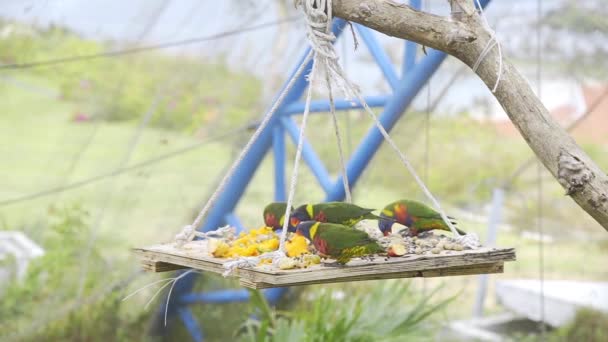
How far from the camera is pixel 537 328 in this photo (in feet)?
11.3

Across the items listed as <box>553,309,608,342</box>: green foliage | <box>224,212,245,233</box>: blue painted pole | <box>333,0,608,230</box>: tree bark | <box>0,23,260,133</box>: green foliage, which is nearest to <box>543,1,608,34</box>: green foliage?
<box>553,309,608,342</box>: green foliage

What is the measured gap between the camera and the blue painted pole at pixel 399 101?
1858 mm

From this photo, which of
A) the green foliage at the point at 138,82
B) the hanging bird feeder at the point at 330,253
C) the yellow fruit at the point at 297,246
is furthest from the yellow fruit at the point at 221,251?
the green foliage at the point at 138,82

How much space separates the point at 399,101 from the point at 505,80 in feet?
2.58

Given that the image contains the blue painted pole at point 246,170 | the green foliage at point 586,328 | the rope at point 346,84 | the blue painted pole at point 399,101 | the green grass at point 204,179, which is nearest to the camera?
the rope at point 346,84

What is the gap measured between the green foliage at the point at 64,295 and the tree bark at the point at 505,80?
6.18 ft

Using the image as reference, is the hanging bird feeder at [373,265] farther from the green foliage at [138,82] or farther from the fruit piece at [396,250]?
the green foliage at [138,82]

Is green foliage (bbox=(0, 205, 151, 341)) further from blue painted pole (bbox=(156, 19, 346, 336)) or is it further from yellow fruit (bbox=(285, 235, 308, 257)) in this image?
yellow fruit (bbox=(285, 235, 308, 257))

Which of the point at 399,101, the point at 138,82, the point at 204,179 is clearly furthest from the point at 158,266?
the point at 204,179

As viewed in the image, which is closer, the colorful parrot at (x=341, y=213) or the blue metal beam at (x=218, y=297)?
the colorful parrot at (x=341, y=213)

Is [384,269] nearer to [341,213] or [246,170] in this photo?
[341,213]

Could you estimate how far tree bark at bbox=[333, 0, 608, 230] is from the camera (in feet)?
3.42

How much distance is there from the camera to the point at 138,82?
2.71 metres

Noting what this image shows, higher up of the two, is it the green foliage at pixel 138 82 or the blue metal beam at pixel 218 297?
the green foliage at pixel 138 82
